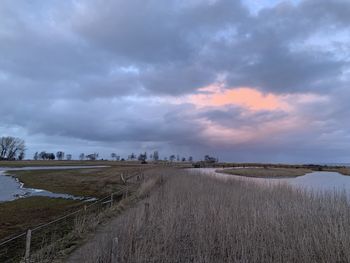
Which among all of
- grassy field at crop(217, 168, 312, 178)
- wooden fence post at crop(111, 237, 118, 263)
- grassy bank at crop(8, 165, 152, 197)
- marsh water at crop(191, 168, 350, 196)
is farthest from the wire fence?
grassy field at crop(217, 168, 312, 178)

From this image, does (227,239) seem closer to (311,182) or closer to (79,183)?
(79,183)

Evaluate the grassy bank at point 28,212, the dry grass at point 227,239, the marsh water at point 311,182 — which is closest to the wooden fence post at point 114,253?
the dry grass at point 227,239

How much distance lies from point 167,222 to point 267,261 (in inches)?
152

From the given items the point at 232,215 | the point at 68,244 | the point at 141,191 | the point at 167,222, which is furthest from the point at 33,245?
the point at 141,191

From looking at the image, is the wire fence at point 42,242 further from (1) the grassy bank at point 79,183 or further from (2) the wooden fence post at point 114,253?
(1) the grassy bank at point 79,183

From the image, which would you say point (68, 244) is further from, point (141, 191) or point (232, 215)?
point (141, 191)

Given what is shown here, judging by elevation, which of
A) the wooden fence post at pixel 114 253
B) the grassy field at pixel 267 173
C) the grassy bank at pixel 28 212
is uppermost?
the grassy field at pixel 267 173

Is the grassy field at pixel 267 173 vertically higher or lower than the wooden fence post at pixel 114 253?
higher

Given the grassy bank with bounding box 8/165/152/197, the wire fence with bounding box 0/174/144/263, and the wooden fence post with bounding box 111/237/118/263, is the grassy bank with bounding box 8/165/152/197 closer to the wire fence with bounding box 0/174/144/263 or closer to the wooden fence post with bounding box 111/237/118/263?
the wire fence with bounding box 0/174/144/263

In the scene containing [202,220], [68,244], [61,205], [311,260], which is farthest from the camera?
[61,205]

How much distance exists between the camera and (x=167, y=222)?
10.7 metres

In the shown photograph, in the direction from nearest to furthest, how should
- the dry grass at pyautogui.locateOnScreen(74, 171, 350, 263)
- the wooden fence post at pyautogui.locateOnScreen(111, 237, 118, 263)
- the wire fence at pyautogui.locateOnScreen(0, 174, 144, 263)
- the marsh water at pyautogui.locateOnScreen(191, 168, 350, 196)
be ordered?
the wooden fence post at pyautogui.locateOnScreen(111, 237, 118, 263), the dry grass at pyautogui.locateOnScreen(74, 171, 350, 263), the wire fence at pyautogui.locateOnScreen(0, 174, 144, 263), the marsh water at pyautogui.locateOnScreen(191, 168, 350, 196)

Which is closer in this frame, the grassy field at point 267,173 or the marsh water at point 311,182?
the marsh water at point 311,182

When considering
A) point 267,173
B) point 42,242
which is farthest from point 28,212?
point 267,173
